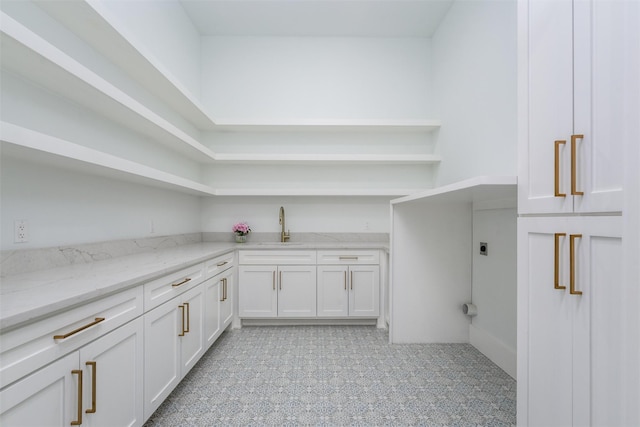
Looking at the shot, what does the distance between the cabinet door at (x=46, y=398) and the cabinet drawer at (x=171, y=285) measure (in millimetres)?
437

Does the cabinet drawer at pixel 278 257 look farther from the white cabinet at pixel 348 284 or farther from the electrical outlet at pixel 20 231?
the electrical outlet at pixel 20 231

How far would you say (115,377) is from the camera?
119 cm

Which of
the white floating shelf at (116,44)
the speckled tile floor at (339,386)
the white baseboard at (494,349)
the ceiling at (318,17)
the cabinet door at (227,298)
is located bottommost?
the speckled tile floor at (339,386)

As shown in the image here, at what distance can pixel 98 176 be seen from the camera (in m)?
1.86

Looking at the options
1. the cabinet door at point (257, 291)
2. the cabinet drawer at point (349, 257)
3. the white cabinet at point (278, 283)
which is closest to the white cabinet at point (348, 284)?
A: the cabinet drawer at point (349, 257)

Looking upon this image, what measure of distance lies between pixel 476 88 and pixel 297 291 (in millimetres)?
2444

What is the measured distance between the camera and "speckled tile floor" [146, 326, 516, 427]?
1562 mm

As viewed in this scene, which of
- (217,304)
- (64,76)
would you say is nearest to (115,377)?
(217,304)

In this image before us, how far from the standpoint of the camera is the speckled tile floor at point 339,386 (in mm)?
1562

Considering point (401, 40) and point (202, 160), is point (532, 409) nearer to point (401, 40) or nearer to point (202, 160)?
point (202, 160)

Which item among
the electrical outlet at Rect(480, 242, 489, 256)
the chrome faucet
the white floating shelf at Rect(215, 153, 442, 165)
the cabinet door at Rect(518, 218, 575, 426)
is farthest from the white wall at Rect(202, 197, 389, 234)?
the cabinet door at Rect(518, 218, 575, 426)

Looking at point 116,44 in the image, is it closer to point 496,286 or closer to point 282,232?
point 282,232

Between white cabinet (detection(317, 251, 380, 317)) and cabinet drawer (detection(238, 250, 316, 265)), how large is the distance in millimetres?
121

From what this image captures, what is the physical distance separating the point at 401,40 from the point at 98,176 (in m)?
3.35
